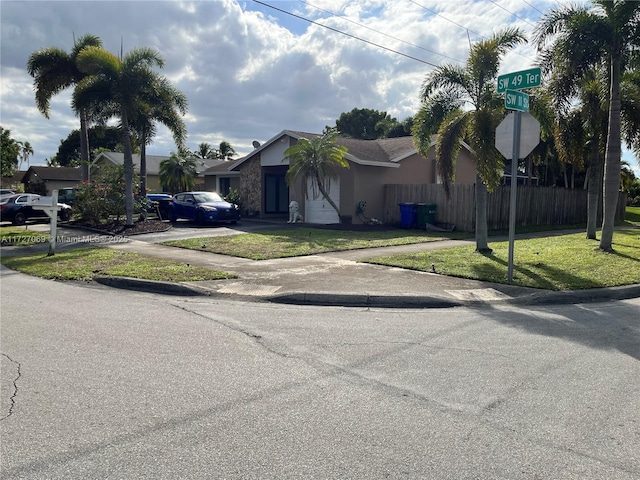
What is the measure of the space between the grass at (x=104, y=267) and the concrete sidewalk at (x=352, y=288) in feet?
1.45

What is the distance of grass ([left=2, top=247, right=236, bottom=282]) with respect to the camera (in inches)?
411

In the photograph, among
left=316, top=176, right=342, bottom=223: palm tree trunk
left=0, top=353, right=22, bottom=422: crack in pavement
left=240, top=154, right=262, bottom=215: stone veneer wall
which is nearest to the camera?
left=0, top=353, right=22, bottom=422: crack in pavement

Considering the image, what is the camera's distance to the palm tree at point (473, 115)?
11.8 metres

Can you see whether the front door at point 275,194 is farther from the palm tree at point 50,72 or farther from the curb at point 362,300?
the curb at point 362,300

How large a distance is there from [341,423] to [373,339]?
2382 mm

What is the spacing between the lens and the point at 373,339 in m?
6.17

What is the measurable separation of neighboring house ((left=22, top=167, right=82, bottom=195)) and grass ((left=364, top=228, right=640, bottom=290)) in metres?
45.4

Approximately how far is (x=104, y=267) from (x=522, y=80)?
9.52m

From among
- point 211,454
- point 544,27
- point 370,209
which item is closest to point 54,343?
point 211,454

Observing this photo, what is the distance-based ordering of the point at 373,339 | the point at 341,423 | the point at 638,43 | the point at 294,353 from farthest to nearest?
1. the point at 638,43
2. the point at 373,339
3. the point at 294,353
4. the point at 341,423

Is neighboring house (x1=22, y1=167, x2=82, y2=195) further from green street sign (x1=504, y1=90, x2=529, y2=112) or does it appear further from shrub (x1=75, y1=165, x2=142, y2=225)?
green street sign (x1=504, y1=90, x2=529, y2=112)

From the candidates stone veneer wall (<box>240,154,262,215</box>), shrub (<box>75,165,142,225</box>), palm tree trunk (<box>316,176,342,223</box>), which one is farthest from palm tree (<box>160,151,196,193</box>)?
palm tree trunk (<box>316,176,342,223</box>)

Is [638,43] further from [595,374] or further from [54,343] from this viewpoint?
[54,343]

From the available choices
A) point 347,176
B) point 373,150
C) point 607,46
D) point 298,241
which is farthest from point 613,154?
point 373,150
